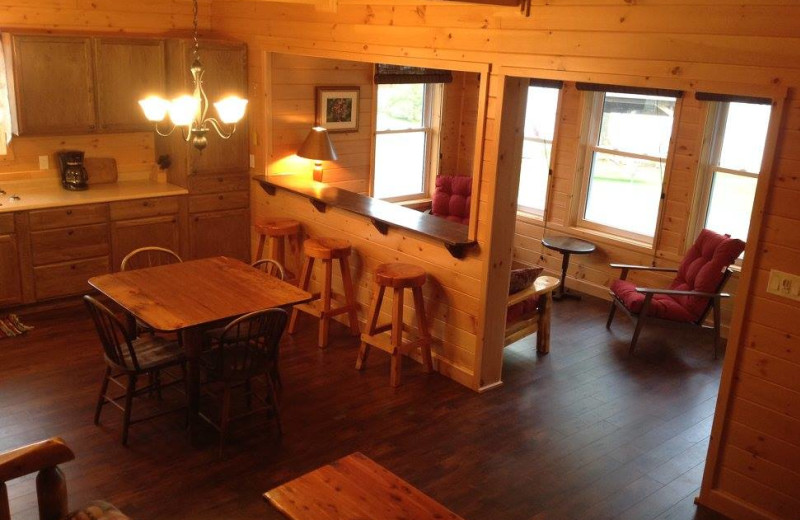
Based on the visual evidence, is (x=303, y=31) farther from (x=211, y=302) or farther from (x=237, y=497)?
(x=237, y=497)

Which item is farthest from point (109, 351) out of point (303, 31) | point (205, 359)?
point (303, 31)

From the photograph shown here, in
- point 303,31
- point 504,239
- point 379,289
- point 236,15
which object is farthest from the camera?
point 236,15

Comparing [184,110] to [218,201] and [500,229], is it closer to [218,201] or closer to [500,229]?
[500,229]

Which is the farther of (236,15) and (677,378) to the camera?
(236,15)

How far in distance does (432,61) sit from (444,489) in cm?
260

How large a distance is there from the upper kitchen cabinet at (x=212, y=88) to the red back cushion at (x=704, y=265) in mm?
3771

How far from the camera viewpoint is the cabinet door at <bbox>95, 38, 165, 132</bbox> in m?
5.93

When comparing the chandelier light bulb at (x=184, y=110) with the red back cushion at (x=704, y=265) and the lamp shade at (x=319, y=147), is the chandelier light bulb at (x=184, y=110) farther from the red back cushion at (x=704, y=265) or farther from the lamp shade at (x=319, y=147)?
the red back cushion at (x=704, y=265)

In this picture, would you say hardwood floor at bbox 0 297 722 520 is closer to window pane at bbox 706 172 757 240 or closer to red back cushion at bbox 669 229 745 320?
red back cushion at bbox 669 229 745 320

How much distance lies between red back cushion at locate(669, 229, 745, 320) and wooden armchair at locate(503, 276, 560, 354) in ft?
3.62

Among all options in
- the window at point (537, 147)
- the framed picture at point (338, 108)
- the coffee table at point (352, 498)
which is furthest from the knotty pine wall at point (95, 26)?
the coffee table at point (352, 498)

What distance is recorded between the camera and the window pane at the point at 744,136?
5.84m

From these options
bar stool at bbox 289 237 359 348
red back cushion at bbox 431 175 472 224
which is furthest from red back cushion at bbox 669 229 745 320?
bar stool at bbox 289 237 359 348

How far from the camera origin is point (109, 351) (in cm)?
395
